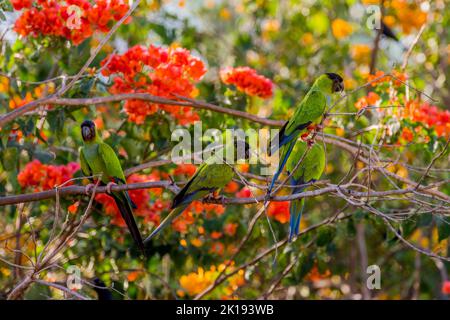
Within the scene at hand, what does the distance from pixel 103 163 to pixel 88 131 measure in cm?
23

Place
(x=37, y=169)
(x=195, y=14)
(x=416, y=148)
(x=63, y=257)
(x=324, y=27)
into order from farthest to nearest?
(x=195, y=14) < (x=324, y=27) < (x=63, y=257) < (x=416, y=148) < (x=37, y=169)

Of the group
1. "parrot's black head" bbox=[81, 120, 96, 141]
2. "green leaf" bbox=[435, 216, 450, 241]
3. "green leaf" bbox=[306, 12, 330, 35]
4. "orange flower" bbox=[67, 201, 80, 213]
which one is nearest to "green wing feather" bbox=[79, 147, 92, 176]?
"parrot's black head" bbox=[81, 120, 96, 141]

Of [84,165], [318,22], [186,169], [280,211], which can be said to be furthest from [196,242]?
[318,22]

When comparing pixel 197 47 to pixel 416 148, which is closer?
pixel 416 148

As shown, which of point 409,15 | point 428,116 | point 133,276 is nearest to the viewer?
point 428,116

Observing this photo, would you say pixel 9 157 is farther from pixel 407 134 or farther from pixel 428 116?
pixel 428 116

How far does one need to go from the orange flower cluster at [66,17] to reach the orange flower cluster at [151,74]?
0.84ft

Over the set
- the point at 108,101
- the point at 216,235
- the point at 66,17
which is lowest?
the point at 216,235

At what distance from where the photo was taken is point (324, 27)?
25.9 feet

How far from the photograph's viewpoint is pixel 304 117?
448 cm

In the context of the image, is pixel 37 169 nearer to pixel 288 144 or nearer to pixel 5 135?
pixel 5 135

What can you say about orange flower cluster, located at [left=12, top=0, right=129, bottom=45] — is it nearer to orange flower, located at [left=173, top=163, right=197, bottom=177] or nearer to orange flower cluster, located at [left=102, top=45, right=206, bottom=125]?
orange flower cluster, located at [left=102, top=45, right=206, bottom=125]

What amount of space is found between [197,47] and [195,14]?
1534 mm
